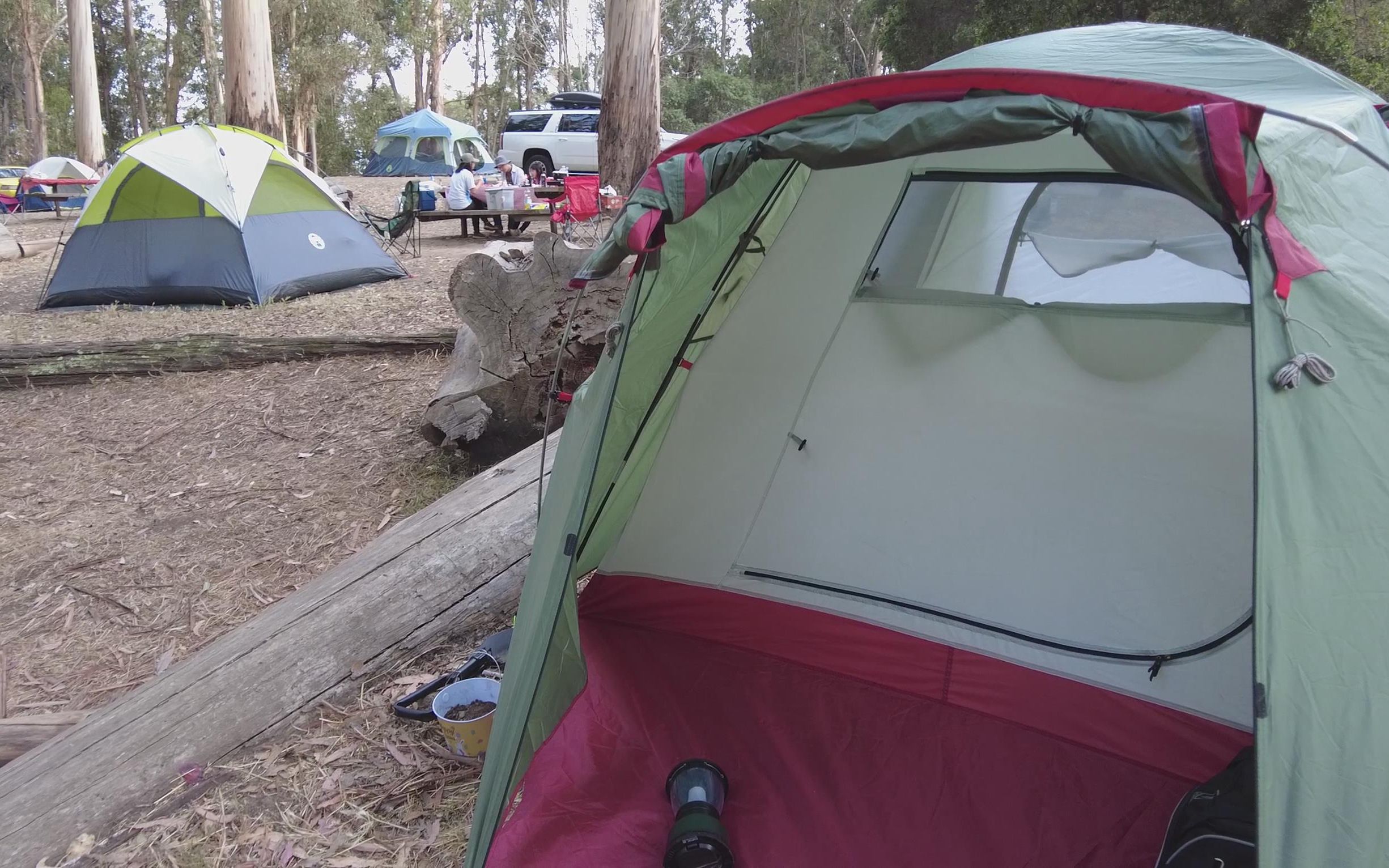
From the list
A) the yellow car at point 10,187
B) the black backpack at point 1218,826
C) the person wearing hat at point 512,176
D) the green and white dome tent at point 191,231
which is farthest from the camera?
the yellow car at point 10,187

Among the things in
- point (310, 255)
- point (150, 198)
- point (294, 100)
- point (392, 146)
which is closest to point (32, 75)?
point (294, 100)

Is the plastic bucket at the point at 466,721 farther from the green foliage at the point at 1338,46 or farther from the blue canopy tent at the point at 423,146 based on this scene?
the blue canopy tent at the point at 423,146

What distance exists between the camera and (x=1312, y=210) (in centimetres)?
163

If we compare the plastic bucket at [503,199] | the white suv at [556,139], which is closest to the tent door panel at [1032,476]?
the plastic bucket at [503,199]

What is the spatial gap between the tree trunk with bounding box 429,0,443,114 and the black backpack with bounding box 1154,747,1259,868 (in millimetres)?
31841

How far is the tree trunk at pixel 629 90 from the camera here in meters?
6.70

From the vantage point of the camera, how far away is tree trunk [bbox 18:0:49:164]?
988 inches

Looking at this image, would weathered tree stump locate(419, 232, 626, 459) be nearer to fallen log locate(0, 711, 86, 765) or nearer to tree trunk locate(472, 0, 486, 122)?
fallen log locate(0, 711, 86, 765)

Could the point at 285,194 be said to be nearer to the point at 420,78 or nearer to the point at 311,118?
the point at 311,118

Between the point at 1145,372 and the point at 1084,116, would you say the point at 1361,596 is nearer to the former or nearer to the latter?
the point at 1084,116

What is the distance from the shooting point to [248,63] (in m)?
10.1

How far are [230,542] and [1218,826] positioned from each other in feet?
12.6

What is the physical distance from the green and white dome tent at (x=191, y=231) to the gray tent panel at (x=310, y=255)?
0.01 m

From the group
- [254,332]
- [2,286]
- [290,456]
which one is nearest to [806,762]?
[290,456]
